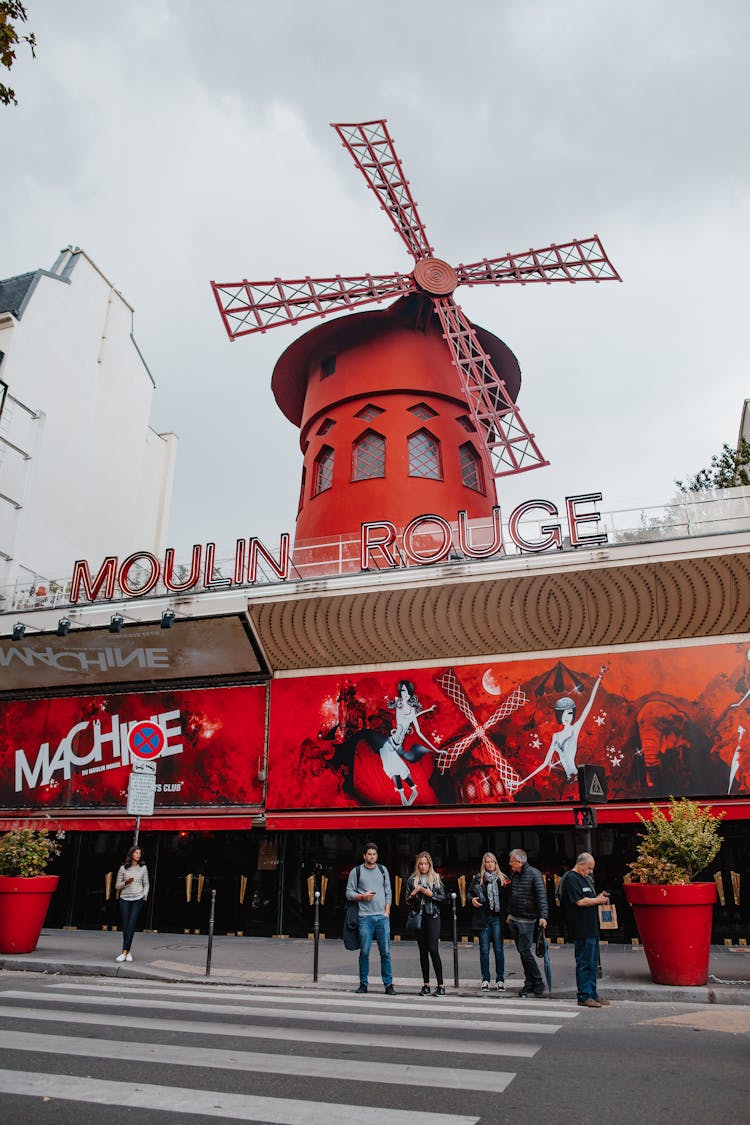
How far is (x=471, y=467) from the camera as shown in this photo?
1755 cm

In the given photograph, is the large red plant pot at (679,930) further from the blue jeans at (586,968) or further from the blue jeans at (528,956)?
the blue jeans at (528,956)

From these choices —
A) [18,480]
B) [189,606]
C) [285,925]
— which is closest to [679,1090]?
[285,925]

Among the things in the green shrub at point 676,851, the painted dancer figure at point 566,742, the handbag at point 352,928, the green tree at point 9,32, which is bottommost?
the handbag at point 352,928

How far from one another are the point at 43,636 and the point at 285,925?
21.7 ft

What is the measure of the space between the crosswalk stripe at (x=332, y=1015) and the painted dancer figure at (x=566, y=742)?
6114 mm

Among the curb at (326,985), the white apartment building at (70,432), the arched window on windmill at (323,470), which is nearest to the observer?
the curb at (326,985)

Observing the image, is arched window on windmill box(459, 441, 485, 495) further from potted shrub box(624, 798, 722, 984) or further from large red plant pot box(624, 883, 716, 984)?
large red plant pot box(624, 883, 716, 984)

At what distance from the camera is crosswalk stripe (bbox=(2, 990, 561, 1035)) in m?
5.63

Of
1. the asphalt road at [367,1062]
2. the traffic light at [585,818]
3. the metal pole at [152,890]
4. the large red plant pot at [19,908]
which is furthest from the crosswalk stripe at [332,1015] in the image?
the metal pole at [152,890]

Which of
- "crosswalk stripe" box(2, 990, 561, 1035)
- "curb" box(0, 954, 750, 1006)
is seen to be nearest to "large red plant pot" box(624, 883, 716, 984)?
"curb" box(0, 954, 750, 1006)

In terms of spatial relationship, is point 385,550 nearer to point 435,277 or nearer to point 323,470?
point 323,470

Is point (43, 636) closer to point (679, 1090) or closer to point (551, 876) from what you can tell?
point (551, 876)

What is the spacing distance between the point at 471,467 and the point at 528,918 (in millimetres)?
11436

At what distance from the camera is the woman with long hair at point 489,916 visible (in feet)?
25.7
